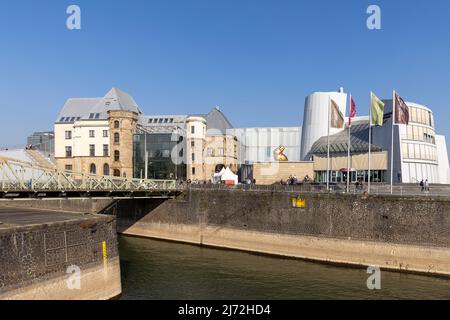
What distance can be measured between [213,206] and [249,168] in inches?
1761

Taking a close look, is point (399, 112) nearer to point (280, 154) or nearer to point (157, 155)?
point (157, 155)

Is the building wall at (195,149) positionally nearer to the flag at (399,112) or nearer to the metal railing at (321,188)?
the metal railing at (321,188)

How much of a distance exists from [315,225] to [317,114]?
43660 millimetres

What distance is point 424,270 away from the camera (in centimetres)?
3369

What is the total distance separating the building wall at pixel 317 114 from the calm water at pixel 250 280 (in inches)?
1754

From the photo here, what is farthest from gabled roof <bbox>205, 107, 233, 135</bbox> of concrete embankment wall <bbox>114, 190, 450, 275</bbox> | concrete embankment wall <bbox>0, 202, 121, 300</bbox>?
concrete embankment wall <bbox>0, 202, 121, 300</bbox>

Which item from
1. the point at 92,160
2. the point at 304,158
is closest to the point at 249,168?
the point at 304,158

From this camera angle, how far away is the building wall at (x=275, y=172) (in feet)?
220

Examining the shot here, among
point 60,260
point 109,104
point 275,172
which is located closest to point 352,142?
point 275,172

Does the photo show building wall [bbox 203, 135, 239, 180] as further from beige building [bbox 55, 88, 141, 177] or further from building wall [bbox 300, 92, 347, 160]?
beige building [bbox 55, 88, 141, 177]

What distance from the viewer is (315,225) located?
4078 centimetres

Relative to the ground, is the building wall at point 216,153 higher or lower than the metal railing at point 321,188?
higher

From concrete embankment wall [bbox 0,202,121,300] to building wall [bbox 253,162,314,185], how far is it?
4302 centimetres

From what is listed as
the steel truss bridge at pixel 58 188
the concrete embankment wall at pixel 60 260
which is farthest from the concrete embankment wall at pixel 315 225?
the concrete embankment wall at pixel 60 260
